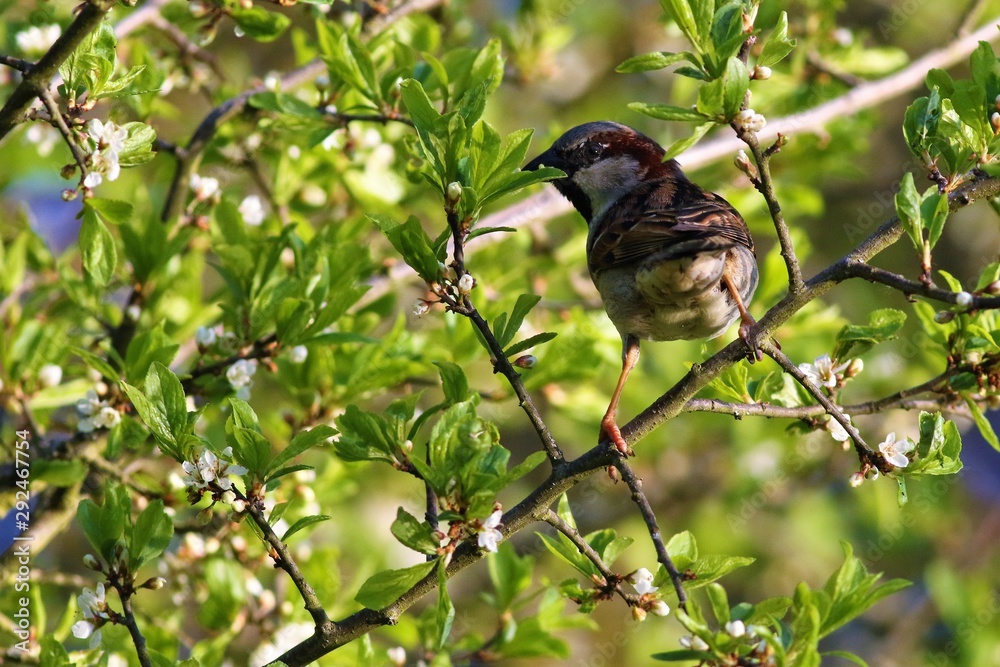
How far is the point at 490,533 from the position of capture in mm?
2215

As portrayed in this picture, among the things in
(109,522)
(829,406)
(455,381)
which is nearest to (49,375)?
(109,522)

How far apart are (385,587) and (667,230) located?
161 centimetres

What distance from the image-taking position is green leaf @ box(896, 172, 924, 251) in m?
2.15

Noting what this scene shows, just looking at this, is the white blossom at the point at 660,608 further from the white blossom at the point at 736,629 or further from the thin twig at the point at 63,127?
the thin twig at the point at 63,127

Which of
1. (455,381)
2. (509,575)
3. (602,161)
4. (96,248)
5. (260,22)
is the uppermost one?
(260,22)

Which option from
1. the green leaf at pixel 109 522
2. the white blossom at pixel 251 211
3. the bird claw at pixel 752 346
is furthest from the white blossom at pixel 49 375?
the bird claw at pixel 752 346

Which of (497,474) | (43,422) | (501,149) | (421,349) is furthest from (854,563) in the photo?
(43,422)

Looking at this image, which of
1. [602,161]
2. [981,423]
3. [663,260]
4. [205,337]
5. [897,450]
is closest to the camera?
[897,450]

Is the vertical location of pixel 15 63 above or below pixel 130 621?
above

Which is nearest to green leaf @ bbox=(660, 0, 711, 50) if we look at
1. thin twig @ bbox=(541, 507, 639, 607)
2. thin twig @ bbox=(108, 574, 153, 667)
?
thin twig @ bbox=(541, 507, 639, 607)

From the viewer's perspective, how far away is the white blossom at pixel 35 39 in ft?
12.0

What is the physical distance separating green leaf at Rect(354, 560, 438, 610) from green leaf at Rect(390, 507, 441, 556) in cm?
5

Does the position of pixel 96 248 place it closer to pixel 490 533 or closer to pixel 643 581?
pixel 490 533

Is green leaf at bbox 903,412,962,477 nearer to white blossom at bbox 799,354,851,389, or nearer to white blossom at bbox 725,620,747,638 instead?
white blossom at bbox 799,354,851,389
